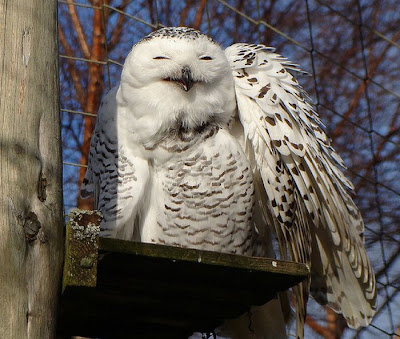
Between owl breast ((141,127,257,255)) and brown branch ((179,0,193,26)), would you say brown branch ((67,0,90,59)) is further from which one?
owl breast ((141,127,257,255))

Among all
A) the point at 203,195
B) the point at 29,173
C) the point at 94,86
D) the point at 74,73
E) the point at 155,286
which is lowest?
the point at 155,286

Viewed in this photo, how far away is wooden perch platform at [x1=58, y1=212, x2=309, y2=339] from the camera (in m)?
2.37

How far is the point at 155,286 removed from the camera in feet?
9.11

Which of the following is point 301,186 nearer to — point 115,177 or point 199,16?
point 115,177

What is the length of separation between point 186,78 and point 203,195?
1.51ft

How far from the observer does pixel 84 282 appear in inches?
90.5

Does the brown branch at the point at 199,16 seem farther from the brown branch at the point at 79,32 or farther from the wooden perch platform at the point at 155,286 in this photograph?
the wooden perch platform at the point at 155,286

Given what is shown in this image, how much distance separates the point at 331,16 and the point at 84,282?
5.84 meters

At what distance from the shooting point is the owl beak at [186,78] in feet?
11.1

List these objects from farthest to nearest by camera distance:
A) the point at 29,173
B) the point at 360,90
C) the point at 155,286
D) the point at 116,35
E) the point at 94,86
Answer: the point at 360,90 → the point at 116,35 → the point at 94,86 → the point at 155,286 → the point at 29,173

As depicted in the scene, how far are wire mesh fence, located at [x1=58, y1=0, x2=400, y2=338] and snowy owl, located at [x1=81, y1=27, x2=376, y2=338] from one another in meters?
1.74

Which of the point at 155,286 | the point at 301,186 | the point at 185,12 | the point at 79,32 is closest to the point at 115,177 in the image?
the point at 301,186

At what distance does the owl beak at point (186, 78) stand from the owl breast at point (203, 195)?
0.19m

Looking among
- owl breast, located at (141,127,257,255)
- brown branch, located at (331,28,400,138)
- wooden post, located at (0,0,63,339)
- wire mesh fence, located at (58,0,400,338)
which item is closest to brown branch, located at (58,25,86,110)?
wire mesh fence, located at (58,0,400,338)
